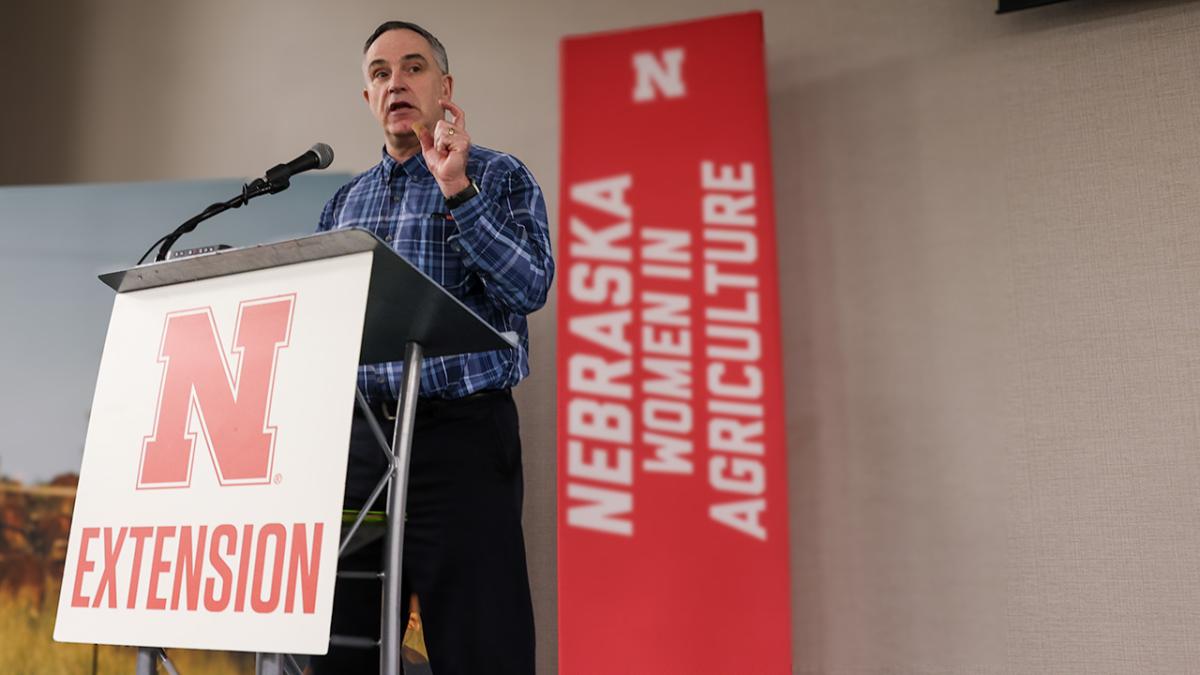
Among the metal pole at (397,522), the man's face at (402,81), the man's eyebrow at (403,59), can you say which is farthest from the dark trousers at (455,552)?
the man's eyebrow at (403,59)

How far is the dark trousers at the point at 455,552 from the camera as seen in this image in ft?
4.99

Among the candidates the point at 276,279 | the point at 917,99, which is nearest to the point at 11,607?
the point at 276,279

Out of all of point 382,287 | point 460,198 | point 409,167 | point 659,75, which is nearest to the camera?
point 382,287

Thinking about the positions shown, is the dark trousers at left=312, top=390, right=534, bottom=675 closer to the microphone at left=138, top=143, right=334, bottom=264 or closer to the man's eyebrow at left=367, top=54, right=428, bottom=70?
the microphone at left=138, top=143, right=334, bottom=264

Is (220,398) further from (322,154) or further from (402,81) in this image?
(402,81)

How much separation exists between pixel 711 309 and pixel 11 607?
5.98 feet

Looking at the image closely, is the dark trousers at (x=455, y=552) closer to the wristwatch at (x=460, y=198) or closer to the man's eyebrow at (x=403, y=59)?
the wristwatch at (x=460, y=198)

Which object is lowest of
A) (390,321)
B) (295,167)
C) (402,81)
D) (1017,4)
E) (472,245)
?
(390,321)

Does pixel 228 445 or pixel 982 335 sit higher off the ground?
pixel 982 335

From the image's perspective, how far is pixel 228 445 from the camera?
3.66ft

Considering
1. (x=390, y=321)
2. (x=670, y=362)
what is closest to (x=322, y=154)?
(x=390, y=321)

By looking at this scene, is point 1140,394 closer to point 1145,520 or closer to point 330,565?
point 1145,520

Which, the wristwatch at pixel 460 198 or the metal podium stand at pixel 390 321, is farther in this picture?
the wristwatch at pixel 460 198

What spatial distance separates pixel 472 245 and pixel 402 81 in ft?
1.69
